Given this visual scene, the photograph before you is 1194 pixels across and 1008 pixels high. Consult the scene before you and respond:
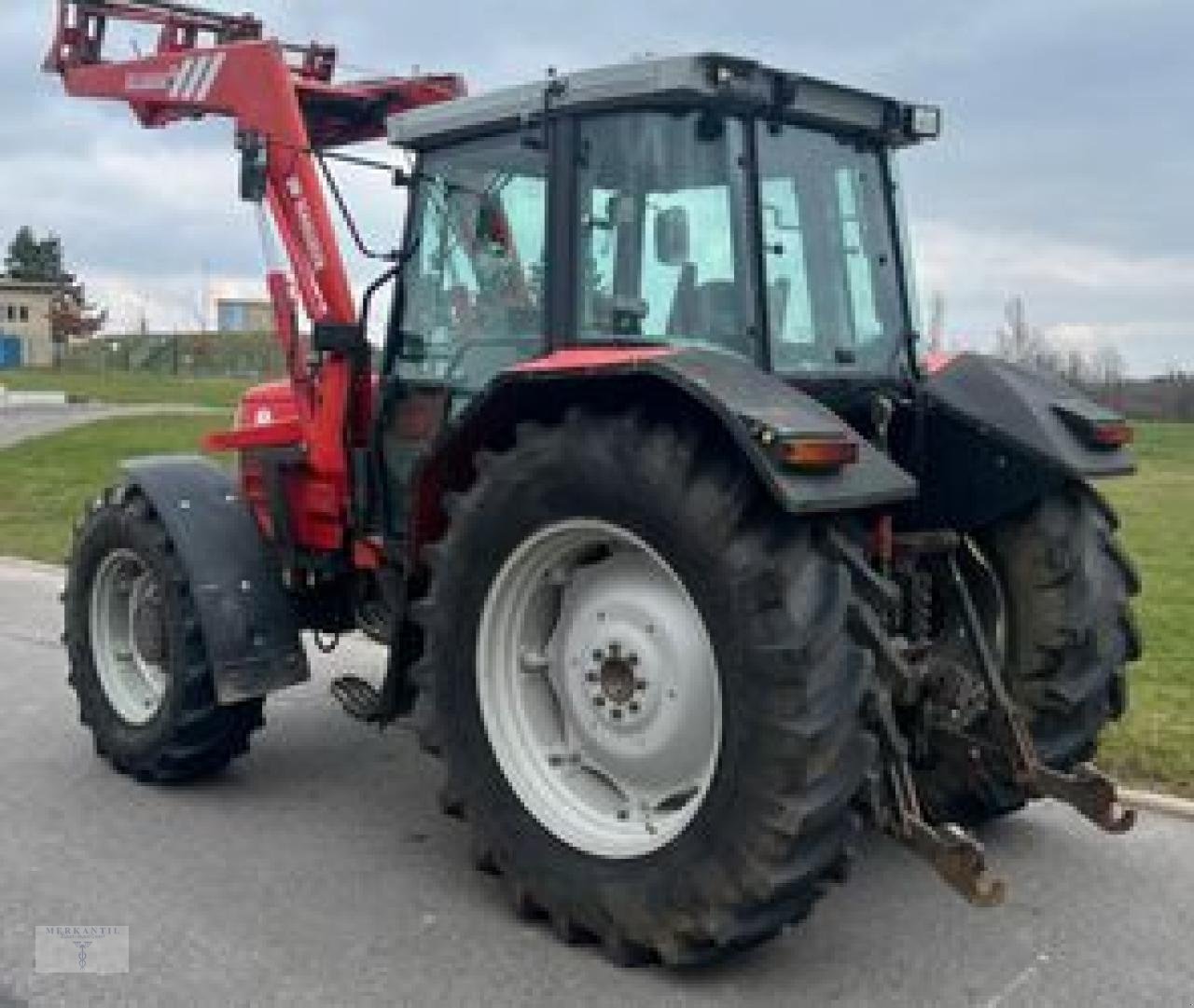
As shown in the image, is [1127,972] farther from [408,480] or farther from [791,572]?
[408,480]

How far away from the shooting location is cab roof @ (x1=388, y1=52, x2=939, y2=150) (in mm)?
4277

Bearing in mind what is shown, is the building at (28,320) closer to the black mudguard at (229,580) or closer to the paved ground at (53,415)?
the paved ground at (53,415)

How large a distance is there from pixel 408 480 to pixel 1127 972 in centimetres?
266

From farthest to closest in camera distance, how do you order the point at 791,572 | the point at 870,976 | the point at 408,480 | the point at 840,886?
the point at 408,480 → the point at 840,886 → the point at 870,976 → the point at 791,572

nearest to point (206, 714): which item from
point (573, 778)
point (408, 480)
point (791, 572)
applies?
point (408, 480)

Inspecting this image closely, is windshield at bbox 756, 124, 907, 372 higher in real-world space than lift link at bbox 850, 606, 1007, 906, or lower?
higher

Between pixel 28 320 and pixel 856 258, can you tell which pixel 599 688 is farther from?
pixel 28 320

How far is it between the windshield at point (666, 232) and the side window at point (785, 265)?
12cm

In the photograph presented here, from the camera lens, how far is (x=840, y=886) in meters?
4.71

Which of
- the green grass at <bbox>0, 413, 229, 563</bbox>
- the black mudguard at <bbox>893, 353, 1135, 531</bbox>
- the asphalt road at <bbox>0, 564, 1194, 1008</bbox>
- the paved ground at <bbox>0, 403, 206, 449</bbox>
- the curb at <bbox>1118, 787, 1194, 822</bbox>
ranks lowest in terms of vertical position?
the paved ground at <bbox>0, 403, 206, 449</bbox>

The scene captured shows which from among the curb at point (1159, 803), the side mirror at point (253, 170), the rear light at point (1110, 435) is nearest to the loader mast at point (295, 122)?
the side mirror at point (253, 170)

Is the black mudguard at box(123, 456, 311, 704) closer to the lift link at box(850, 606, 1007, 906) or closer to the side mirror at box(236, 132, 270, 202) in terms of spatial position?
the side mirror at box(236, 132, 270, 202)

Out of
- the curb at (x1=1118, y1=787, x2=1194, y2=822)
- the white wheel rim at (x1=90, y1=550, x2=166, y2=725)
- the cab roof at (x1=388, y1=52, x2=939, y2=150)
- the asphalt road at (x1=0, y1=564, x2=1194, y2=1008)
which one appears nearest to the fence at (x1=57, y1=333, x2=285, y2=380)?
the white wheel rim at (x1=90, y1=550, x2=166, y2=725)

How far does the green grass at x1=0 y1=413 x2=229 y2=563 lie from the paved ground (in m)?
0.82
